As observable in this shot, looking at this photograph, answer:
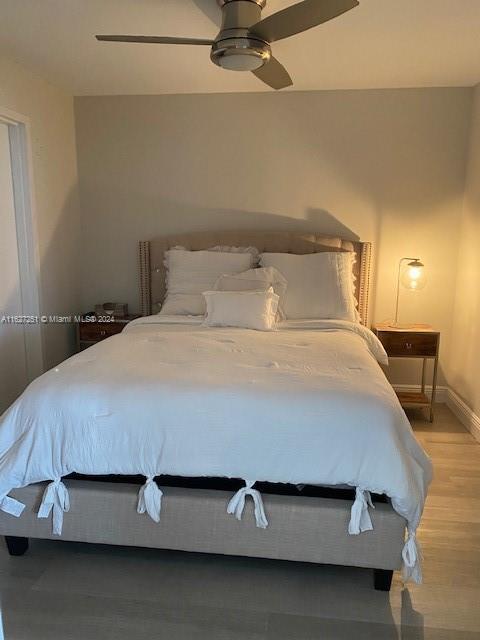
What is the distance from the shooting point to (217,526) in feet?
6.27

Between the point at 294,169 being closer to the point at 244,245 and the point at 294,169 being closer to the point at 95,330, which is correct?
the point at 244,245

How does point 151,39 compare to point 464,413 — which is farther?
point 464,413

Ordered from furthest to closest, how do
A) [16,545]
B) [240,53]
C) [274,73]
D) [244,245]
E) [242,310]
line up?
[244,245] < [242,310] < [274,73] < [240,53] < [16,545]

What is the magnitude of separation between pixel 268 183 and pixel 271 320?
1.31m

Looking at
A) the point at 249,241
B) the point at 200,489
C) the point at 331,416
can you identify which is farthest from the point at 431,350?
the point at 200,489

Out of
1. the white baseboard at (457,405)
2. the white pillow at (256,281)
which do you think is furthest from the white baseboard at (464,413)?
the white pillow at (256,281)

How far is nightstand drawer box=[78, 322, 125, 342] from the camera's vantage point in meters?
3.89

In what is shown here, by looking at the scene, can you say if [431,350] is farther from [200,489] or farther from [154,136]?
[154,136]

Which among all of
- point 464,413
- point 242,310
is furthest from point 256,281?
point 464,413

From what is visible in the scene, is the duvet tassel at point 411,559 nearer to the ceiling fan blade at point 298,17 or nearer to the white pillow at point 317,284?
the white pillow at point 317,284

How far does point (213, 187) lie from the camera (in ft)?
13.1

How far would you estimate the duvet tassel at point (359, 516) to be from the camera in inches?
71.2

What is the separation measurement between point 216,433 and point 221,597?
2.01 ft

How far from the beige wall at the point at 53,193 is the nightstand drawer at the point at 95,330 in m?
0.20
